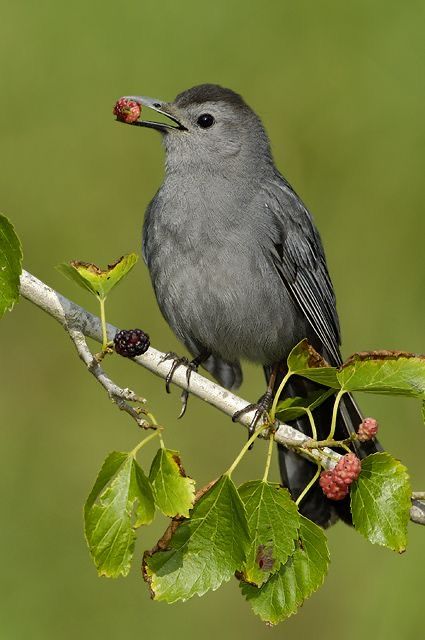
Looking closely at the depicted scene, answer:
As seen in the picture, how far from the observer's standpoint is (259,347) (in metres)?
4.25

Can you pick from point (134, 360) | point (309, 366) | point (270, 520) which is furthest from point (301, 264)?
point (270, 520)

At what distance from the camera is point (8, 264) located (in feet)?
7.75

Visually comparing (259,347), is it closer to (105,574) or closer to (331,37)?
(105,574)

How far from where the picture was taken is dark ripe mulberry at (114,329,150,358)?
2.86 metres

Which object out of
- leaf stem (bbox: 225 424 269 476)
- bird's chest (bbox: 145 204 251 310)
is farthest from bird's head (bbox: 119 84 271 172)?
leaf stem (bbox: 225 424 269 476)

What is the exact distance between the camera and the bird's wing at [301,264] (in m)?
4.22

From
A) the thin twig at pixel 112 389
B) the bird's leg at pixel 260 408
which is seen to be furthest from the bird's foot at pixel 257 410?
the thin twig at pixel 112 389

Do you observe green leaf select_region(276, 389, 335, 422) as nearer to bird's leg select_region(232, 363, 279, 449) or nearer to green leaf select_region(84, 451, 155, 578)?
bird's leg select_region(232, 363, 279, 449)

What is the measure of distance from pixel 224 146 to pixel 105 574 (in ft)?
7.53

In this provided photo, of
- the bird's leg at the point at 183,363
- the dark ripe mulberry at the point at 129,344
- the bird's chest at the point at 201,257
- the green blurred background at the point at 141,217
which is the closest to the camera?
the dark ripe mulberry at the point at 129,344

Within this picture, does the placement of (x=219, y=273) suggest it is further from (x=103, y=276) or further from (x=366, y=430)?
(x=366, y=430)

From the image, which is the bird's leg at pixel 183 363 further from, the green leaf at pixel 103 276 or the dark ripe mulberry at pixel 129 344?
the green leaf at pixel 103 276

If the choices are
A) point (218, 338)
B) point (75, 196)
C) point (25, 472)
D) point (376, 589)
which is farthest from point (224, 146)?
point (376, 589)

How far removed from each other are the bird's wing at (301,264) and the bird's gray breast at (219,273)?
50 mm
